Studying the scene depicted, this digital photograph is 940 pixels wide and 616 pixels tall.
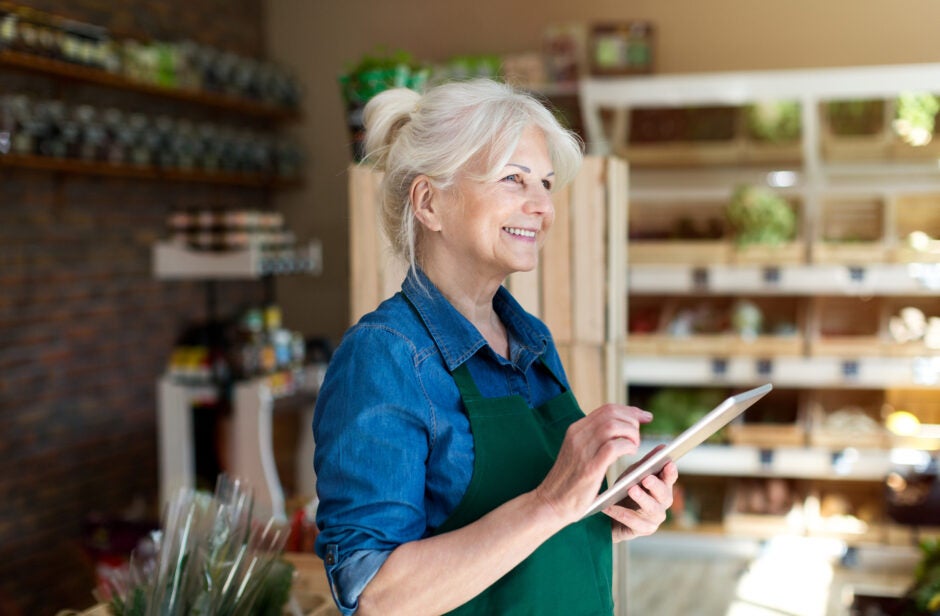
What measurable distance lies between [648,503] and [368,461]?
16.4 inches

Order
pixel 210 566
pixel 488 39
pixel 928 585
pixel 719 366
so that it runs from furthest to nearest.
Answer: pixel 488 39 < pixel 719 366 < pixel 928 585 < pixel 210 566

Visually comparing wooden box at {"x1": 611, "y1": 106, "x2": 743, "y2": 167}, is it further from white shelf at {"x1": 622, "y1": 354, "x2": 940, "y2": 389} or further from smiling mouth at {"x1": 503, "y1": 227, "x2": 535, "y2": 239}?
smiling mouth at {"x1": 503, "y1": 227, "x2": 535, "y2": 239}

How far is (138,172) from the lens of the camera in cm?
474

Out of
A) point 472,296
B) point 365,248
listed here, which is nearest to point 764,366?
point 365,248

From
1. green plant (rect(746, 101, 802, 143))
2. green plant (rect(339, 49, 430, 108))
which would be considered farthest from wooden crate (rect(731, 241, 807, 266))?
green plant (rect(339, 49, 430, 108))

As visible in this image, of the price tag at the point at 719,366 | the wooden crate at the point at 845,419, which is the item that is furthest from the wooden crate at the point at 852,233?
the wooden crate at the point at 845,419

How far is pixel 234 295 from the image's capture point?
601 centimetres

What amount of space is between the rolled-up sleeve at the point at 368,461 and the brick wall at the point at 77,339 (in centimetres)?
306

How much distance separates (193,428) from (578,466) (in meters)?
3.66

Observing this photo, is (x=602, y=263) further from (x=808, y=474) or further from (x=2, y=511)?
(x=2, y=511)

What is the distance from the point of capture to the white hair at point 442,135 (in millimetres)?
1373

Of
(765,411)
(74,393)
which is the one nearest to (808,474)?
(765,411)

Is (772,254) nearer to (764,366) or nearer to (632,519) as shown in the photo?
(764,366)

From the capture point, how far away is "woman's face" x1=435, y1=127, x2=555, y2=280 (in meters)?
1.39
